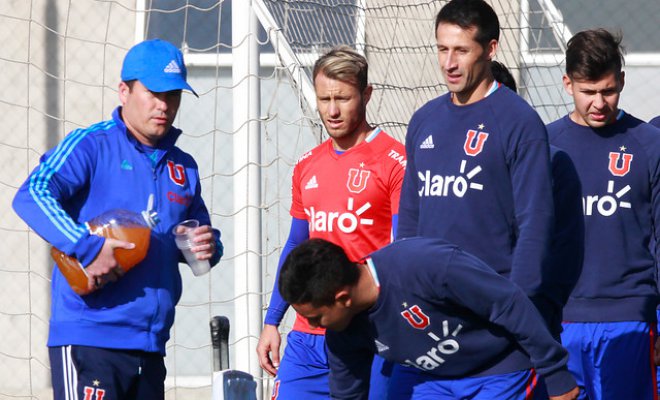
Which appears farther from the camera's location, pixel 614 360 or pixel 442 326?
pixel 614 360

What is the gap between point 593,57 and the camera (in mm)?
4613

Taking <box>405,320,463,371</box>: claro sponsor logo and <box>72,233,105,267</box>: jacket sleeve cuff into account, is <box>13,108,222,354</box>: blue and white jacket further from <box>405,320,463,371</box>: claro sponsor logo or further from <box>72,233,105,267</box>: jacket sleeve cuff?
<box>405,320,463,371</box>: claro sponsor logo

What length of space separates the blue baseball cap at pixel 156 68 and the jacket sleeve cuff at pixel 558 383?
5.80 ft

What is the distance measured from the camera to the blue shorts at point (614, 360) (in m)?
4.76

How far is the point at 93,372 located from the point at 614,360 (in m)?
2.08

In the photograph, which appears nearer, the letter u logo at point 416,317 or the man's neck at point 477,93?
the letter u logo at point 416,317

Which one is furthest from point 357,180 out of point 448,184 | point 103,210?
point 103,210

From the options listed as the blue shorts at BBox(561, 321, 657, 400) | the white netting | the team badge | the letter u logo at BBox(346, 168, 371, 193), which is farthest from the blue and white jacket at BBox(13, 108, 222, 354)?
the white netting

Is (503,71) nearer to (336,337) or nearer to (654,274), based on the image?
(654,274)

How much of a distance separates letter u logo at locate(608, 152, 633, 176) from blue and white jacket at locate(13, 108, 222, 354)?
174 centimetres

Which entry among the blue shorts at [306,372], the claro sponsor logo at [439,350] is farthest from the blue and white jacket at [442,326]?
the blue shorts at [306,372]

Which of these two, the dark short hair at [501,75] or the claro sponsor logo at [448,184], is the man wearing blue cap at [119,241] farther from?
the dark short hair at [501,75]

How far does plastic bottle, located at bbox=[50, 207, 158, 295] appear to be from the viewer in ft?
13.3

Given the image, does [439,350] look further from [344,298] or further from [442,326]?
[344,298]
